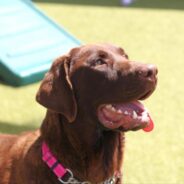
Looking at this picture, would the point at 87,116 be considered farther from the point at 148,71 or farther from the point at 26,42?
the point at 26,42

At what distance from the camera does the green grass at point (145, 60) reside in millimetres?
5531

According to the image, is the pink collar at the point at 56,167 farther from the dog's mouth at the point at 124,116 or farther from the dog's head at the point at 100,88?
the dog's mouth at the point at 124,116

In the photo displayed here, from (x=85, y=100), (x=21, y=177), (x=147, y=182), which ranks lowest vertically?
(x=147, y=182)

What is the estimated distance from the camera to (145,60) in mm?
7879

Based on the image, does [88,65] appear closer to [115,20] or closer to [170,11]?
[115,20]

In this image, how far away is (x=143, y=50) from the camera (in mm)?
8258

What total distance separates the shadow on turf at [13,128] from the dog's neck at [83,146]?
196 cm

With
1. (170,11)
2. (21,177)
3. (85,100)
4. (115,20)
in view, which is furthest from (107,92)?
(170,11)

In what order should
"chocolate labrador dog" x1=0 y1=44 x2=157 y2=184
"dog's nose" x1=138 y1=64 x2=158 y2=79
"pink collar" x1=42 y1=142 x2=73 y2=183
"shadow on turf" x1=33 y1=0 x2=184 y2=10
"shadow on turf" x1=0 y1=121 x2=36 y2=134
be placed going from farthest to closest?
"shadow on turf" x1=33 y1=0 x2=184 y2=10 → "shadow on turf" x1=0 y1=121 x2=36 y2=134 → "pink collar" x1=42 y1=142 x2=73 y2=183 → "chocolate labrador dog" x1=0 y1=44 x2=157 y2=184 → "dog's nose" x1=138 y1=64 x2=158 y2=79

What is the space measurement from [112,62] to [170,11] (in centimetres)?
652

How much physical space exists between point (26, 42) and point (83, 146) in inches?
146

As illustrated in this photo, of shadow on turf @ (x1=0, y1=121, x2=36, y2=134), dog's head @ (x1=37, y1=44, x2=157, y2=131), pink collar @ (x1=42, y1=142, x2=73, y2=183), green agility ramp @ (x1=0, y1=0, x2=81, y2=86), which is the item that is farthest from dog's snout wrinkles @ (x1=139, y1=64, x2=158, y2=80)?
green agility ramp @ (x1=0, y1=0, x2=81, y2=86)

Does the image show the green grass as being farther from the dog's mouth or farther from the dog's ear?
the dog's ear

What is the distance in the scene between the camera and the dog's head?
3.71 metres
